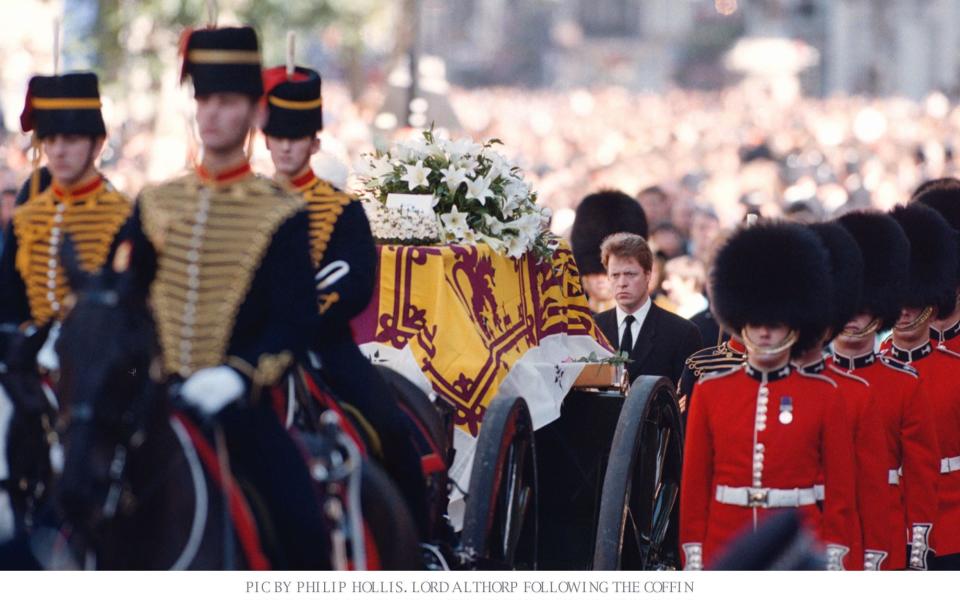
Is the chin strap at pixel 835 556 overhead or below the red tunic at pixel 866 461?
below

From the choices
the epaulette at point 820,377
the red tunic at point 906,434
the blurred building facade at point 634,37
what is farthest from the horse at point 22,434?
the blurred building facade at point 634,37

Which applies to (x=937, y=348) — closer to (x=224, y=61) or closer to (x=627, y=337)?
(x=627, y=337)

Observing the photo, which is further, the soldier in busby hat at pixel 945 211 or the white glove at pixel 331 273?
the soldier in busby hat at pixel 945 211

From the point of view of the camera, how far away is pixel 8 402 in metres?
6.49

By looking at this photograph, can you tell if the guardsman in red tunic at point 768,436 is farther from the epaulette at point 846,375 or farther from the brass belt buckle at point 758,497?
the epaulette at point 846,375

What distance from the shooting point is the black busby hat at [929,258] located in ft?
29.8

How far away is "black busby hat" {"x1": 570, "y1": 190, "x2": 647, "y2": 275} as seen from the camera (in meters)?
12.4

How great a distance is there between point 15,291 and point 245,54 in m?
1.48

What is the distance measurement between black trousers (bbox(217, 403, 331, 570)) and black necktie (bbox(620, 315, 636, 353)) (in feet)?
15.4

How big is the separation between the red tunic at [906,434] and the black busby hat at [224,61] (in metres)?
3.13

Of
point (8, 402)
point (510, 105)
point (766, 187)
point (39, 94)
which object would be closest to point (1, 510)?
point (8, 402)

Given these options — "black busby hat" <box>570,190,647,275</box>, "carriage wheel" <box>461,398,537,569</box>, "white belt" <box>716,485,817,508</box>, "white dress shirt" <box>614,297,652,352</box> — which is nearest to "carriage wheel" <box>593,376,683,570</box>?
"carriage wheel" <box>461,398,537,569</box>

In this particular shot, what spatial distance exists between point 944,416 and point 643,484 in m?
Answer: 1.24
